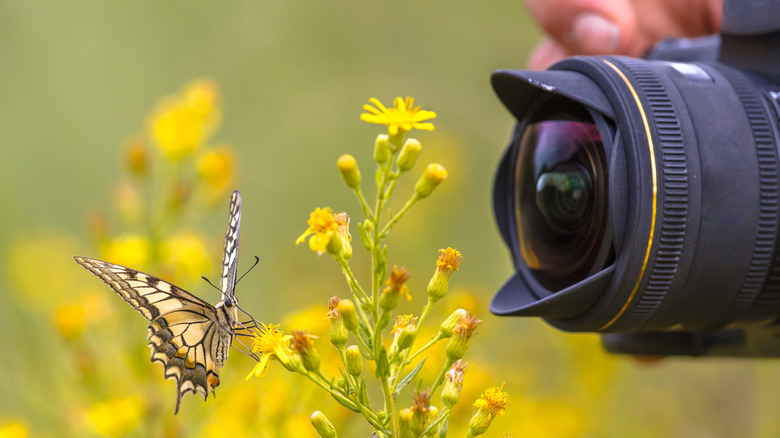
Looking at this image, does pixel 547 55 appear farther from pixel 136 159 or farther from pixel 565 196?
pixel 136 159

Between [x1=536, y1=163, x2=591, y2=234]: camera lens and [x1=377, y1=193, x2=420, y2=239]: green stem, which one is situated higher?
[x1=377, y1=193, x2=420, y2=239]: green stem

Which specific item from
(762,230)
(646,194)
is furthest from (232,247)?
(762,230)

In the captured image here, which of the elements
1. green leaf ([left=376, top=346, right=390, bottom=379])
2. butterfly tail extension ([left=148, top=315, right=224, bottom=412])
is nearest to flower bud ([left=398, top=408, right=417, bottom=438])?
green leaf ([left=376, top=346, right=390, bottom=379])

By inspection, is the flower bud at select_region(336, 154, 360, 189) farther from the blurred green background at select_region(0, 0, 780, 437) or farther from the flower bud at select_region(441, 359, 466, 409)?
the blurred green background at select_region(0, 0, 780, 437)

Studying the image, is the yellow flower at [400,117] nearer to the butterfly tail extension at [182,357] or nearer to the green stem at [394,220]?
the green stem at [394,220]

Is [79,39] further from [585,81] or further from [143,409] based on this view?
[585,81]
